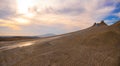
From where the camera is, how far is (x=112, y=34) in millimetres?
4219

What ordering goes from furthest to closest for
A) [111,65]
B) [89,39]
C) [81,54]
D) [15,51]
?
[89,39]
[15,51]
[81,54]
[111,65]

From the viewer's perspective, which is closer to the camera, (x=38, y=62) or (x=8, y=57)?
(x=38, y=62)

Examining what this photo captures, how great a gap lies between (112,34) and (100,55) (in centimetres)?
143

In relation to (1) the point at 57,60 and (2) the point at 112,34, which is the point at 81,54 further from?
(2) the point at 112,34

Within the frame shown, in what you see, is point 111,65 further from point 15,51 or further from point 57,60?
point 15,51

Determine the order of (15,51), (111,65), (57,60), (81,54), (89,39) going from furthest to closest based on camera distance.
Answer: (89,39), (15,51), (81,54), (57,60), (111,65)

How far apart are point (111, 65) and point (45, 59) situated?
156 centimetres

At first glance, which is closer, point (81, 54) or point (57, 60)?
point (57, 60)

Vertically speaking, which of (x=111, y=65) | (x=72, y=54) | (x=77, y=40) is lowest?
(x=111, y=65)

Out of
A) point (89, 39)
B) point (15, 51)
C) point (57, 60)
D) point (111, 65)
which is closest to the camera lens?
point (111, 65)

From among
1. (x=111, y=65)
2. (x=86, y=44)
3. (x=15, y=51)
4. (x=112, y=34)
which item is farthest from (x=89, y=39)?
(x=15, y=51)

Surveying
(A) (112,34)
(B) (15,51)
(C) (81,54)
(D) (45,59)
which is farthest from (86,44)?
(B) (15,51)

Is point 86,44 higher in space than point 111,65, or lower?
higher

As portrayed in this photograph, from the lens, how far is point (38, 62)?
304 centimetres
